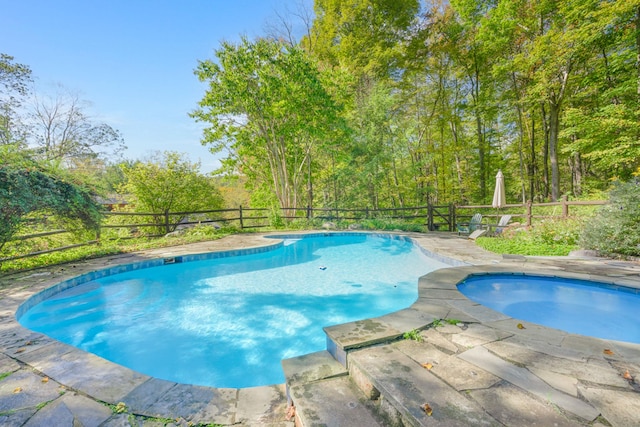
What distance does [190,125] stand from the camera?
10562 mm

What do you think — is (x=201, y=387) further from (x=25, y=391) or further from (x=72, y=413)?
(x=25, y=391)

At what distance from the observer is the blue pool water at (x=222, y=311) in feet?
8.89

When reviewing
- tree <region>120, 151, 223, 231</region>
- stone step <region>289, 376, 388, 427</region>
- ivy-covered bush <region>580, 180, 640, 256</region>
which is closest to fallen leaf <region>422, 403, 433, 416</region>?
stone step <region>289, 376, 388, 427</region>

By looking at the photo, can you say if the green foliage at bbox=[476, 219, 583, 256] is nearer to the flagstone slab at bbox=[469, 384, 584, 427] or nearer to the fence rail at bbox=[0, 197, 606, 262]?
the fence rail at bbox=[0, 197, 606, 262]

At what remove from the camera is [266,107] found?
9.59 meters

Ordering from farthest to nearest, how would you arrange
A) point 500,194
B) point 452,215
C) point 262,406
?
1. point 452,215
2. point 500,194
3. point 262,406

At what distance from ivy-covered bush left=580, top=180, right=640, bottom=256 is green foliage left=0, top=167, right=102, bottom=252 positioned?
9.02 meters

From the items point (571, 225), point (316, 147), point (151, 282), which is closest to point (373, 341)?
point (151, 282)

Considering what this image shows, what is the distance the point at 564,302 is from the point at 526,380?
262 cm

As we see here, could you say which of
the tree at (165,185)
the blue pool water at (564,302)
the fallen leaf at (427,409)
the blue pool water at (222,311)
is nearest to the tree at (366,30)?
the tree at (165,185)

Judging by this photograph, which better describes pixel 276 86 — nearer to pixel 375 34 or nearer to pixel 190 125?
pixel 190 125

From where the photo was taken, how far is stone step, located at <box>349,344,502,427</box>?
43.1 inches

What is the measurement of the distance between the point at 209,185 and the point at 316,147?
5.97 m

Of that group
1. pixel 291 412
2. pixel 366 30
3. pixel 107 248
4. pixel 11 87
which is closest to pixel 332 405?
pixel 291 412
